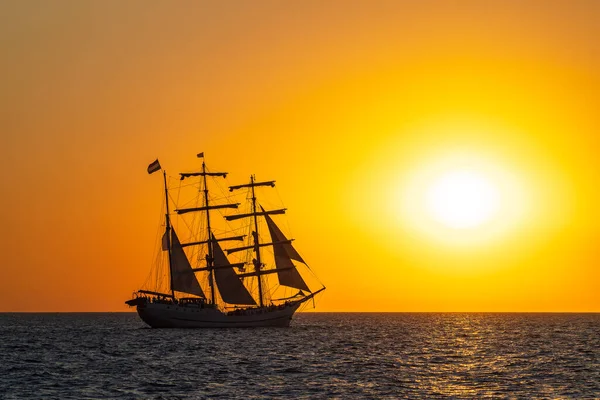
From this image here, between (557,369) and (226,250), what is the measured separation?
8196 cm

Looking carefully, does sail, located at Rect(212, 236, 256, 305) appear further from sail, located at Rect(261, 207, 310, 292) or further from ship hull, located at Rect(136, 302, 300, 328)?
sail, located at Rect(261, 207, 310, 292)

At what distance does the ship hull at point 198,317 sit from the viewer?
150 metres

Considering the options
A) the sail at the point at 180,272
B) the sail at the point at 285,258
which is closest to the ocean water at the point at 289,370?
the sail at the point at 180,272

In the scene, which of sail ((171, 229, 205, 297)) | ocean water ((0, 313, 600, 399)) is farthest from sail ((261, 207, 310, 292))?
ocean water ((0, 313, 600, 399))

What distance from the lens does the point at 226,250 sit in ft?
516

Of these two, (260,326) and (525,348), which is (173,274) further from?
(525,348)

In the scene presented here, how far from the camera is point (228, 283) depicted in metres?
151

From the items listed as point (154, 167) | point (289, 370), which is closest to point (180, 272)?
point (154, 167)

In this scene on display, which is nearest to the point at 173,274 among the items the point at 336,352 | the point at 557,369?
the point at 336,352

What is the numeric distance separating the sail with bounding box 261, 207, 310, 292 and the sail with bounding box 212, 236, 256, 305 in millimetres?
6369

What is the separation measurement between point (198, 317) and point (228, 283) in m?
7.14

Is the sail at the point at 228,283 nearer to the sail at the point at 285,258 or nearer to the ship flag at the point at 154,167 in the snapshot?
the sail at the point at 285,258

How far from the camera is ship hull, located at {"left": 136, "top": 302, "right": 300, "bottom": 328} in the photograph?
150m

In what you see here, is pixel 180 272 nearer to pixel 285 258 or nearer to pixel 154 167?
pixel 285 258
